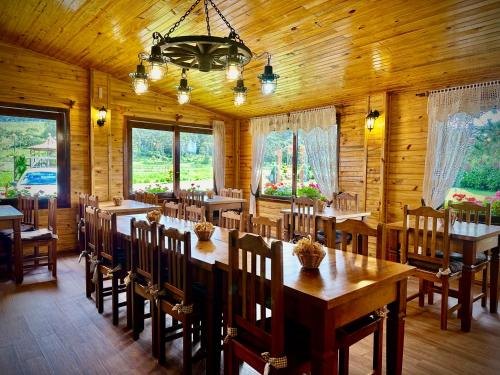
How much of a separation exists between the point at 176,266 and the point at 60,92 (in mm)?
4368

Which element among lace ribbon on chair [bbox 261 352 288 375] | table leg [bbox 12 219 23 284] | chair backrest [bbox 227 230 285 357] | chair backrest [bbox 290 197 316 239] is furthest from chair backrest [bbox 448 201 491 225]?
table leg [bbox 12 219 23 284]

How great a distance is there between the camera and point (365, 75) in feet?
14.7

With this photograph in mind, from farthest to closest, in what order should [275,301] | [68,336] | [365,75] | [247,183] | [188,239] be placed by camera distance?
[247,183], [365,75], [68,336], [188,239], [275,301]

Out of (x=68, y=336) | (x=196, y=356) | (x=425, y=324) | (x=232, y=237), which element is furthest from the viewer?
(x=425, y=324)

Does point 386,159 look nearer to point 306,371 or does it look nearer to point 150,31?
point 150,31

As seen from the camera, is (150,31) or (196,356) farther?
(150,31)

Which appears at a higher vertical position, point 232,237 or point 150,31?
point 150,31

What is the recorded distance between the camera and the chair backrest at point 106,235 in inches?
117

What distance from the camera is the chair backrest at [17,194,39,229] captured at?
461cm

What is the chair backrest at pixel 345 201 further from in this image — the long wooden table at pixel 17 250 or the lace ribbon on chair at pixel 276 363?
the long wooden table at pixel 17 250

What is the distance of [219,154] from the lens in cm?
712

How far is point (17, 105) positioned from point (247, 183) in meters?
4.15

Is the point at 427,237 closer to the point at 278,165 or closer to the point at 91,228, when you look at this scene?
the point at 91,228

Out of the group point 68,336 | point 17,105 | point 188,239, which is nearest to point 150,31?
point 17,105
